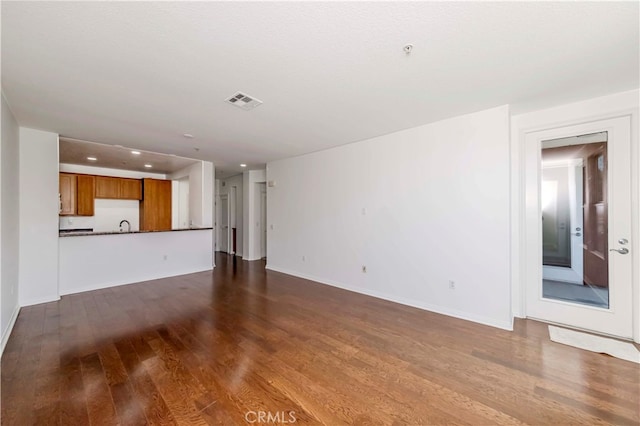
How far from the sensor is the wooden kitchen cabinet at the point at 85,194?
19.3ft

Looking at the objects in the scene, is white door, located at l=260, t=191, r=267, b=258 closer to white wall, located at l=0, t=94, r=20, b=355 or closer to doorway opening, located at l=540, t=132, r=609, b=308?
white wall, located at l=0, t=94, r=20, b=355

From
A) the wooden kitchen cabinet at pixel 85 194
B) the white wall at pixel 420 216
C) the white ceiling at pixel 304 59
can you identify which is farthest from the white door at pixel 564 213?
the wooden kitchen cabinet at pixel 85 194

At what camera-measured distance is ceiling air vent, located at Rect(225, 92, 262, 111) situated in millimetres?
2664

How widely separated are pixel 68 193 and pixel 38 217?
2583mm

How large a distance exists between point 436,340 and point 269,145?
12.9ft

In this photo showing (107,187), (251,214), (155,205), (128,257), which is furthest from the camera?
(251,214)

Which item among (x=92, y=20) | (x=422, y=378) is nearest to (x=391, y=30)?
(x=92, y=20)

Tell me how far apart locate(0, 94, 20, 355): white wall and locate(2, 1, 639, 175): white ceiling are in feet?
1.07

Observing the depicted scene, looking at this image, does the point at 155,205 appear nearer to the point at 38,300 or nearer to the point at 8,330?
the point at 38,300

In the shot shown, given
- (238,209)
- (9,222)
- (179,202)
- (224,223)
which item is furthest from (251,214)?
(9,222)

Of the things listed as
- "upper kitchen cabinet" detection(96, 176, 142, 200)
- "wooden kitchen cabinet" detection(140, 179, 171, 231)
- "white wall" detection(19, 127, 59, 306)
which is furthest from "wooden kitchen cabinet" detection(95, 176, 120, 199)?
"white wall" detection(19, 127, 59, 306)

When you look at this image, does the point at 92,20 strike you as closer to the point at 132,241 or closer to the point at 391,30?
the point at 391,30

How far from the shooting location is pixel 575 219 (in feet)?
10.3

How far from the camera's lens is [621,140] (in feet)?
8.98
